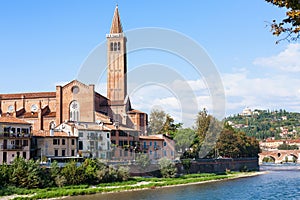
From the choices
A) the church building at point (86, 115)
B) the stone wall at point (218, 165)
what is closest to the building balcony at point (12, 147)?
the church building at point (86, 115)

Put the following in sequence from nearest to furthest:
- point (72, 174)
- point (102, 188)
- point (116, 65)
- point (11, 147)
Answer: point (102, 188)
point (72, 174)
point (11, 147)
point (116, 65)

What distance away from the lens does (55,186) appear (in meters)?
41.2

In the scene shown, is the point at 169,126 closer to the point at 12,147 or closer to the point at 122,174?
the point at 122,174

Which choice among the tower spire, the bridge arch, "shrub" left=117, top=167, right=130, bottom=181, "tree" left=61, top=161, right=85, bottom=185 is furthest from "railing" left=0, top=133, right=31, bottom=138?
the bridge arch

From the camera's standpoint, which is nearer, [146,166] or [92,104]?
[146,166]

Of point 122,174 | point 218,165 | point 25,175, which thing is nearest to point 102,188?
point 122,174

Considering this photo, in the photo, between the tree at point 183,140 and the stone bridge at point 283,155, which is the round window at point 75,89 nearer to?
the tree at point 183,140

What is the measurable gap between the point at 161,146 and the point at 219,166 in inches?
461

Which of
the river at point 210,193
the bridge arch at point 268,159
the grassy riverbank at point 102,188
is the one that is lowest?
the bridge arch at point 268,159

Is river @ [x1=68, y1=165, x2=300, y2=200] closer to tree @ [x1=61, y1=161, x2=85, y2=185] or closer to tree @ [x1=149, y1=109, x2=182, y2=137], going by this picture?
tree @ [x1=61, y1=161, x2=85, y2=185]

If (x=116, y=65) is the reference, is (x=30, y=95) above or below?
below

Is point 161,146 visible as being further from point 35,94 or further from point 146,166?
point 35,94

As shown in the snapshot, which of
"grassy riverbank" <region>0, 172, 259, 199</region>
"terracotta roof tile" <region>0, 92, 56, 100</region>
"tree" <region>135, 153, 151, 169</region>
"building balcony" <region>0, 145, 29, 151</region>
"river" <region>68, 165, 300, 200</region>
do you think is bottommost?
"river" <region>68, 165, 300, 200</region>

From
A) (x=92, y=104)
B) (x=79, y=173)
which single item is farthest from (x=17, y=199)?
(x=92, y=104)
